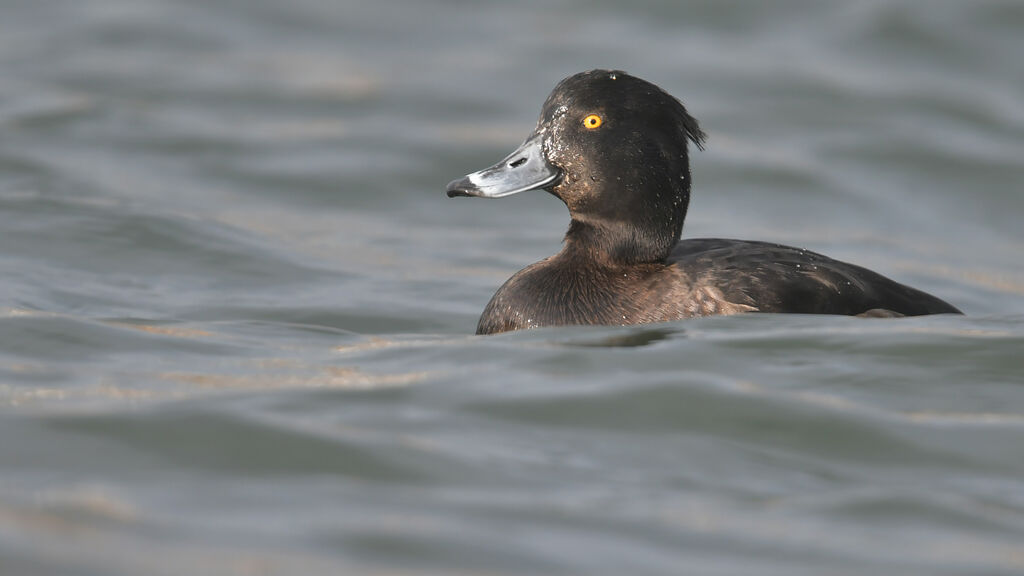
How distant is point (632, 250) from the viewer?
600 centimetres

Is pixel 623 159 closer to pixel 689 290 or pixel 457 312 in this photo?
pixel 689 290

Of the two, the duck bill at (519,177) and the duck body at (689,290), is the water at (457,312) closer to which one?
the duck body at (689,290)

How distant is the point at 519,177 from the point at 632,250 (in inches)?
22.2

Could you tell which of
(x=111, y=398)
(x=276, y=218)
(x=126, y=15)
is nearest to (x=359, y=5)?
(x=126, y=15)

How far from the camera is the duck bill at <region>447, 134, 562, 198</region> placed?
6.14 meters

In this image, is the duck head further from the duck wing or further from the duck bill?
the duck wing

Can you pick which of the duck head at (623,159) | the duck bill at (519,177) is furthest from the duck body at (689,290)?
the duck bill at (519,177)

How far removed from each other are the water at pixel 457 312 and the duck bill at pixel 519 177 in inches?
27.1

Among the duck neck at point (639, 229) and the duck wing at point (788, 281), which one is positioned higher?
the duck neck at point (639, 229)

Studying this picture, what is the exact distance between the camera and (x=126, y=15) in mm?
12375

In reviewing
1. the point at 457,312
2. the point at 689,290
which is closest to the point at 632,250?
the point at 689,290

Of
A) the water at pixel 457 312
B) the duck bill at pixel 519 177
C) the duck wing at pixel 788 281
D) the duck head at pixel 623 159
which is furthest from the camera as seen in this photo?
the duck bill at pixel 519 177

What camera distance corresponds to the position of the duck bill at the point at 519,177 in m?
6.14

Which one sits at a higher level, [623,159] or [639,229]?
[623,159]
